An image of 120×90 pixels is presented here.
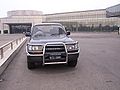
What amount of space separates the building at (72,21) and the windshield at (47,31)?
265ft

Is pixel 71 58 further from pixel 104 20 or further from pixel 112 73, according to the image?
pixel 104 20

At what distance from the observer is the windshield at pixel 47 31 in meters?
10.3

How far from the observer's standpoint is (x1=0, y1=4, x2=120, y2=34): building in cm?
10069

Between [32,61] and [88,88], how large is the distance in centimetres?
296

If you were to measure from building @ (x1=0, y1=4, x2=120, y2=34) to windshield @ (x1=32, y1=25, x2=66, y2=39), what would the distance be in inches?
3183

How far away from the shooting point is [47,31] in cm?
1066

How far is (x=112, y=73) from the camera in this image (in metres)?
8.36

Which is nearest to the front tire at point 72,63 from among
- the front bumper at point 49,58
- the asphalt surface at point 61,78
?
the asphalt surface at point 61,78

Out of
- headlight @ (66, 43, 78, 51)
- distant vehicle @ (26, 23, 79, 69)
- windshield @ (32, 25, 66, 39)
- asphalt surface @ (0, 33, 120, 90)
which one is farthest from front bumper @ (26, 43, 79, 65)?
windshield @ (32, 25, 66, 39)

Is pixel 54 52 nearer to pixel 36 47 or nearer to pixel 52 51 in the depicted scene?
pixel 52 51

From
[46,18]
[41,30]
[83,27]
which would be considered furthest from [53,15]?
[41,30]

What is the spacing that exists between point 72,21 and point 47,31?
10614 cm

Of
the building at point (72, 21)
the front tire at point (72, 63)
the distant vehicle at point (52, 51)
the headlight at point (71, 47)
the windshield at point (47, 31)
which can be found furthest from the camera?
the building at point (72, 21)

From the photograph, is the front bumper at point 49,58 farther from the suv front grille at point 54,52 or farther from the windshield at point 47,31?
the windshield at point 47,31
